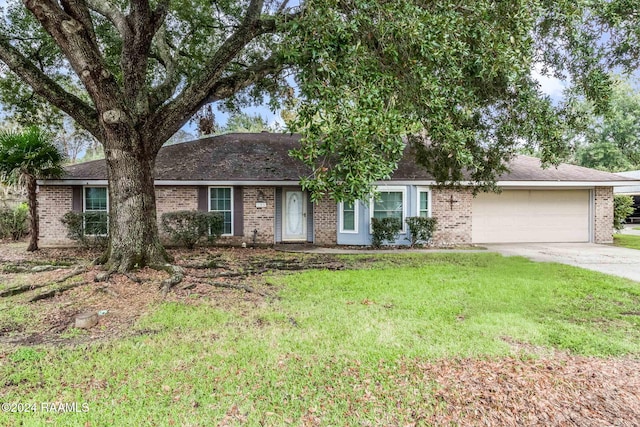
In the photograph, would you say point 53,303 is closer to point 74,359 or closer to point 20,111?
point 74,359

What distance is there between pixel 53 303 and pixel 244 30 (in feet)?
19.7

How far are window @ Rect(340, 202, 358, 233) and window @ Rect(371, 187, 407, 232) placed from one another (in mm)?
646

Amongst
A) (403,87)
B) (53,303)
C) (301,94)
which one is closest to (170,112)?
(301,94)

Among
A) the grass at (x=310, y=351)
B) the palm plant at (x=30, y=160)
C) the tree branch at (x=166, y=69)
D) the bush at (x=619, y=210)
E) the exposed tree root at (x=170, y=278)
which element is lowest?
the grass at (x=310, y=351)

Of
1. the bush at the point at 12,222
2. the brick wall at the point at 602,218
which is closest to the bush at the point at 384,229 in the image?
the brick wall at the point at 602,218

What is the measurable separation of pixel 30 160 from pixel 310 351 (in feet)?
35.5

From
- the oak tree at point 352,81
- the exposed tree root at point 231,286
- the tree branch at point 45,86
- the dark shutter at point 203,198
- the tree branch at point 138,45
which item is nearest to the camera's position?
the oak tree at point 352,81

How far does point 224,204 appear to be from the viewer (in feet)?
40.0

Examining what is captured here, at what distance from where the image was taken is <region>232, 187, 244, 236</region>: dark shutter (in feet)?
39.8

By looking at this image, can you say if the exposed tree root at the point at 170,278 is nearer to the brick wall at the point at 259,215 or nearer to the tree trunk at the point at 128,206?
the tree trunk at the point at 128,206

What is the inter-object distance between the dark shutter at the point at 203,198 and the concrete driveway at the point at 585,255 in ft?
32.2

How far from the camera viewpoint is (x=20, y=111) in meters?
10.8

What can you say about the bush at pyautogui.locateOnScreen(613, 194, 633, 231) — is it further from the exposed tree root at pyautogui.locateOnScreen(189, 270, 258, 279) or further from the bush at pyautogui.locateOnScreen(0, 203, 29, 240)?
the bush at pyautogui.locateOnScreen(0, 203, 29, 240)

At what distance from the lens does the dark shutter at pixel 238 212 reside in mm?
12133
